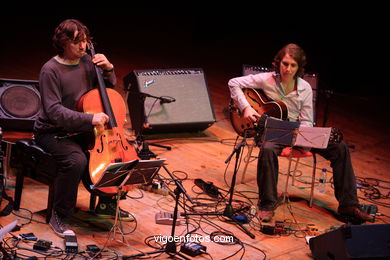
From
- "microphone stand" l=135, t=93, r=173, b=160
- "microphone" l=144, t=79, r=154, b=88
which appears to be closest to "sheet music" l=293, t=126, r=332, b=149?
"microphone stand" l=135, t=93, r=173, b=160

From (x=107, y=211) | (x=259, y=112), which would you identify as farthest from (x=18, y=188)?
(x=259, y=112)

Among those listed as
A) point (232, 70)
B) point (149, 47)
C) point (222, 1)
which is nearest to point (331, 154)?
point (232, 70)

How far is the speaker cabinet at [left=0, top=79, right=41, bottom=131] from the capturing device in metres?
5.69

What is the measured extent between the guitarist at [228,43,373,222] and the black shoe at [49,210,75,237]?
1.71m

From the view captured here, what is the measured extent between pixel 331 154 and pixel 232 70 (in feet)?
18.1

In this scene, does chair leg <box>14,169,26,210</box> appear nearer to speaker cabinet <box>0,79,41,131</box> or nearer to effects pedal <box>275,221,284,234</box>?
speaker cabinet <box>0,79,41,131</box>

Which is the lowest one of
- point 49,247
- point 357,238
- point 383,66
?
point 49,247

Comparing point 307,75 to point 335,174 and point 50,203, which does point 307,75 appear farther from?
point 50,203

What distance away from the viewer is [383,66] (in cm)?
1124

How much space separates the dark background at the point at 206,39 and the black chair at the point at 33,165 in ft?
12.7

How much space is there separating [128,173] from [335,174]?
2203 millimetres

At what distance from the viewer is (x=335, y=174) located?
18.5ft

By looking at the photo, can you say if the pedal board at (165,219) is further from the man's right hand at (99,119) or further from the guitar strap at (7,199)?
the guitar strap at (7,199)

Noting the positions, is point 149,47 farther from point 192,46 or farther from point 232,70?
point 232,70
